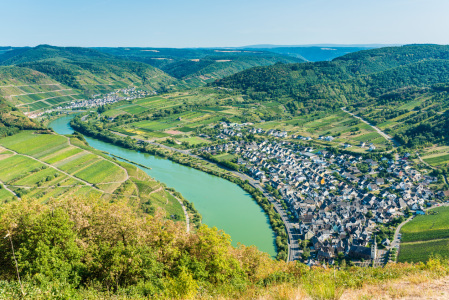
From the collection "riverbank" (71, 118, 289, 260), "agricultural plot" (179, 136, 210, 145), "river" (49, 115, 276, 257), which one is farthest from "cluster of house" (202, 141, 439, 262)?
"agricultural plot" (179, 136, 210, 145)

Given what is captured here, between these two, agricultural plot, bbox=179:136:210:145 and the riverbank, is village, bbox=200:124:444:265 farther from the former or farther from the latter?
agricultural plot, bbox=179:136:210:145

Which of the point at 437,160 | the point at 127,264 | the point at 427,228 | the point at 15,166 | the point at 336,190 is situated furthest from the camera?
the point at 437,160

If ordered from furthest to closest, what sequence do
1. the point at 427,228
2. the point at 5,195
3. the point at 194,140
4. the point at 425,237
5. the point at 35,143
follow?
1. the point at 194,140
2. the point at 35,143
3. the point at 5,195
4. the point at 427,228
5. the point at 425,237

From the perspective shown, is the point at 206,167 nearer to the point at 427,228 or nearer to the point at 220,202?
the point at 220,202

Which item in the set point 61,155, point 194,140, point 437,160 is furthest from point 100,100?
point 437,160

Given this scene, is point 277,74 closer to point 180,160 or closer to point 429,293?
point 180,160

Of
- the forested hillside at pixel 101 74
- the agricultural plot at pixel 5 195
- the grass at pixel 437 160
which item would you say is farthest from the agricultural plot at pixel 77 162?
the forested hillside at pixel 101 74

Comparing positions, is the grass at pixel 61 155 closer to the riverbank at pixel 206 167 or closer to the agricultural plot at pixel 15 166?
the agricultural plot at pixel 15 166
